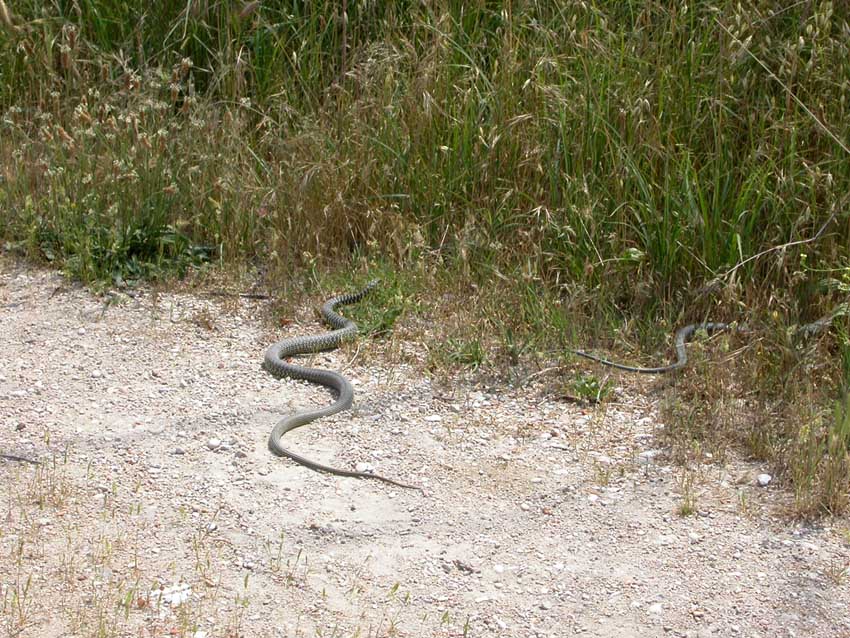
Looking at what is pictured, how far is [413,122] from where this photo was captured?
728cm

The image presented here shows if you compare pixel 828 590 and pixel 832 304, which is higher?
pixel 832 304

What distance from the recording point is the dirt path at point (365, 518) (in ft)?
13.2

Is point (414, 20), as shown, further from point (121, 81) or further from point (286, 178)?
point (121, 81)

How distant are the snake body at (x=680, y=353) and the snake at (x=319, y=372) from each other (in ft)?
3.95

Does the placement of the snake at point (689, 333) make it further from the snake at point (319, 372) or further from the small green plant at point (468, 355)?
the snake at point (319, 372)

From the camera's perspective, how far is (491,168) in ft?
23.1

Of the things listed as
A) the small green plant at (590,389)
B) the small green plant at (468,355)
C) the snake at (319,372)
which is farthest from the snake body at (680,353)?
the snake at (319,372)

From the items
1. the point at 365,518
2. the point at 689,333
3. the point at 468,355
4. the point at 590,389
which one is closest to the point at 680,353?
the point at 689,333

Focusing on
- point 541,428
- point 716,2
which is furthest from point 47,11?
point 541,428

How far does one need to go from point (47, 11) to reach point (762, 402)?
580 cm

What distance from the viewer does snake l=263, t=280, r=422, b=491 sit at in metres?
5.04

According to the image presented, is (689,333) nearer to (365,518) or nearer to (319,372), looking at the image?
(319,372)

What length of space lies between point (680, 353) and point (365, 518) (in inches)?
80.8

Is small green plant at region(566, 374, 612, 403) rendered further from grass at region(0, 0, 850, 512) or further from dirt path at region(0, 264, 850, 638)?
grass at region(0, 0, 850, 512)
